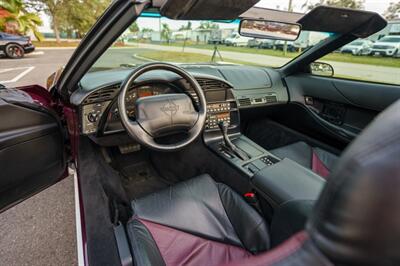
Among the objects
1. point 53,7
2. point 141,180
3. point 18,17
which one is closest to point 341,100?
point 141,180

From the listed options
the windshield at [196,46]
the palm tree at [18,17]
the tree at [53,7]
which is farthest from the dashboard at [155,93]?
the tree at [53,7]

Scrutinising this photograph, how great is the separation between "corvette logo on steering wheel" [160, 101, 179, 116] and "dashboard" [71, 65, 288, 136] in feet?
0.75

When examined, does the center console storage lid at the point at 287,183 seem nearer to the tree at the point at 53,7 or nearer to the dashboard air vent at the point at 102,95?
the dashboard air vent at the point at 102,95

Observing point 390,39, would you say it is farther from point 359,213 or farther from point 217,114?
point 359,213

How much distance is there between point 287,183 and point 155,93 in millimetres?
1145

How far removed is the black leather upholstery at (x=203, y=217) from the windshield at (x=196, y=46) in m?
0.98

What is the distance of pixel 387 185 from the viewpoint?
0.28 m

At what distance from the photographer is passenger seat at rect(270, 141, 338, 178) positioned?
183 cm

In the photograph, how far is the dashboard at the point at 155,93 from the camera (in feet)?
5.20

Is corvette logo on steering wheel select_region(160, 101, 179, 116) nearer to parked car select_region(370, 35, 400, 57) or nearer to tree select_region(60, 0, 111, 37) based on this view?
parked car select_region(370, 35, 400, 57)

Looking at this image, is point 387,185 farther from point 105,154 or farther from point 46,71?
point 46,71

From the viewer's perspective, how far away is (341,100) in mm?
2264

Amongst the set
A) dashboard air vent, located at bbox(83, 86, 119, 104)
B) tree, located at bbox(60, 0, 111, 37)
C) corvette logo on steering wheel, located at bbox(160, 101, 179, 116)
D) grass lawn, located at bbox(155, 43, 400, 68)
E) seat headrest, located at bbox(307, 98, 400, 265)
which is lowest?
corvette logo on steering wheel, located at bbox(160, 101, 179, 116)

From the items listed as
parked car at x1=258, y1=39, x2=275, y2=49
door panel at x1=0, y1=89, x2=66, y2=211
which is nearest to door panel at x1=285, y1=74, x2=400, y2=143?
parked car at x1=258, y1=39, x2=275, y2=49
